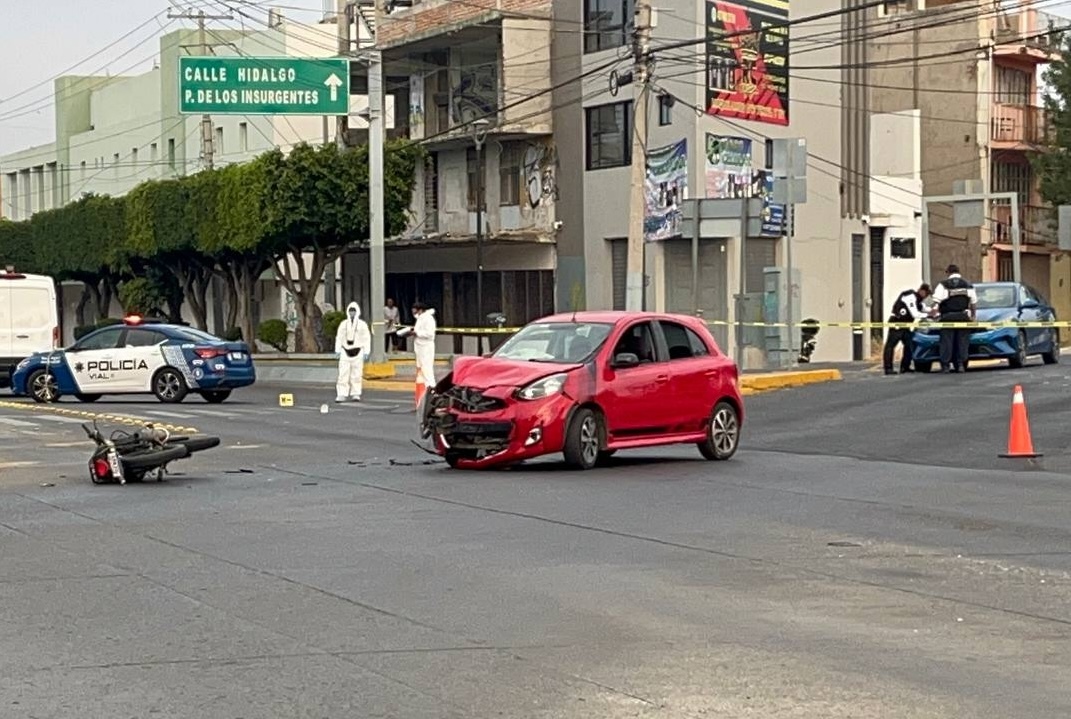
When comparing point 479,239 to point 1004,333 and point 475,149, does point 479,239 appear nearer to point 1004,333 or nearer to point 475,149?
point 475,149

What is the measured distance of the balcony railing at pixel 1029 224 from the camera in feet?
201

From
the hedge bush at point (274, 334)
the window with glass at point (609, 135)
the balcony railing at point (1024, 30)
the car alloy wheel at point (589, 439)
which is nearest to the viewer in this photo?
the car alloy wheel at point (589, 439)

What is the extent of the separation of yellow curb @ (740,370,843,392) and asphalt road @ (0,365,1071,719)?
1139cm

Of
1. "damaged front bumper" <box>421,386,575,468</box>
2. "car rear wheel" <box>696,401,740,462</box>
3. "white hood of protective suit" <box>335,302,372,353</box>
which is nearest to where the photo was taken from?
"damaged front bumper" <box>421,386,575,468</box>

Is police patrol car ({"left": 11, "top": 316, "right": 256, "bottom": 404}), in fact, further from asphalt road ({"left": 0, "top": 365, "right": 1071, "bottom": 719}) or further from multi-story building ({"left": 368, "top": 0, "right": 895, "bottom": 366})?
multi-story building ({"left": 368, "top": 0, "right": 895, "bottom": 366})

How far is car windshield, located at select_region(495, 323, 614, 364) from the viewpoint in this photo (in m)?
18.6

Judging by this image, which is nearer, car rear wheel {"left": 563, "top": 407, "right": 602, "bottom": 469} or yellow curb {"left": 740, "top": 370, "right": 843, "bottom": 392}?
car rear wheel {"left": 563, "top": 407, "right": 602, "bottom": 469}

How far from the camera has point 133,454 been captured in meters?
17.4

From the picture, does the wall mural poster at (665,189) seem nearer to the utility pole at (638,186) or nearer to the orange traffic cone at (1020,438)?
the utility pole at (638,186)

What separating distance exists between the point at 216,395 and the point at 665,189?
51.5 feet

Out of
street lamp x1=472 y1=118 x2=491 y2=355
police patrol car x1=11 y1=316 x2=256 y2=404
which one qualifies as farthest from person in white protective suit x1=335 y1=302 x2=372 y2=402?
street lamp x1=472 y1=118 x2=491 y2=355

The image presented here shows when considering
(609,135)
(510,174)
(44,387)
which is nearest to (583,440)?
(44,387)

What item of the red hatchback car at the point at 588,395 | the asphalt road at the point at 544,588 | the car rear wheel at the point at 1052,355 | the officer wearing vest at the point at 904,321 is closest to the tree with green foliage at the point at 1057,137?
the car rear wheel at the point at 1052,355

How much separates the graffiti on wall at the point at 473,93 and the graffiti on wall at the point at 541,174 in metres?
1.66
